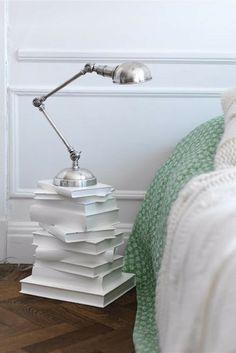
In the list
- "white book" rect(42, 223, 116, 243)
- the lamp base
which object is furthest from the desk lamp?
"white book" rect(42, 223, 116, 243)

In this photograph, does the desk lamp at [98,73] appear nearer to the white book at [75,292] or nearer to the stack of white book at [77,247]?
the stack of white book at [77,247]

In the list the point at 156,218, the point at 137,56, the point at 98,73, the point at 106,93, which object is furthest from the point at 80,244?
the point at 137,56

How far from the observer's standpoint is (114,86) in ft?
8.03

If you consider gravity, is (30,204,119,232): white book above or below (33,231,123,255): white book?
above

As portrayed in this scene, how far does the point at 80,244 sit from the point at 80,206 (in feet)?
0.42

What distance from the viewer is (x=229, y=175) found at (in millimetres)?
1236

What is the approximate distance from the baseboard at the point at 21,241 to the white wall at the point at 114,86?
0.12m

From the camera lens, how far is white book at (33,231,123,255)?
1992mm

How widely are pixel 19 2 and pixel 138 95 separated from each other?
23.9 inches

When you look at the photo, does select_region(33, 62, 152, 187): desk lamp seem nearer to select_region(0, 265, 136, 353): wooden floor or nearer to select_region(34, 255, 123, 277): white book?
select_region(34, 255, 123, 277): white book

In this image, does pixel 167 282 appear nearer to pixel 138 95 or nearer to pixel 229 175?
pixel 229 175

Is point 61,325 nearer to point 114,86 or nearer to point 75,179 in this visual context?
point 75,179

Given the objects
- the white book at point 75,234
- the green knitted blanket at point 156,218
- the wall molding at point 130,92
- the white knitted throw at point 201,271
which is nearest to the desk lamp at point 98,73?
the white book at point 75,234

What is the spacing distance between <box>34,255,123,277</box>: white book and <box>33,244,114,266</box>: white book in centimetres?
1
